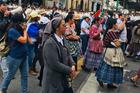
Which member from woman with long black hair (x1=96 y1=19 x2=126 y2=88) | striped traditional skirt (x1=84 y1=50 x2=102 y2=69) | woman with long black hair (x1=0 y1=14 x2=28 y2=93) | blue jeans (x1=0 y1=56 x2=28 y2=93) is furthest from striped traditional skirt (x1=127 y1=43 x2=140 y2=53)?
woman with long black hair (x1=0 y1=14 x2=28 y2=93)

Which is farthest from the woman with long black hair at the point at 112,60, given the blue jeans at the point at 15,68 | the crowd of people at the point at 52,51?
the blue jeans at the point at 15,68

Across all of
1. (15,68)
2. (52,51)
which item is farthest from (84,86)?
(52,51)

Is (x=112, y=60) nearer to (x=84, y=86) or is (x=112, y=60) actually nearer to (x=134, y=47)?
(x=84, y=86)

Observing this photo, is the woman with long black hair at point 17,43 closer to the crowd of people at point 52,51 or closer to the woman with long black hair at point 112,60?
the crowd of people at point 52,51

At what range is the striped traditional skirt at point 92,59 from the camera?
11844mm

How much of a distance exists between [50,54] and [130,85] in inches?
226

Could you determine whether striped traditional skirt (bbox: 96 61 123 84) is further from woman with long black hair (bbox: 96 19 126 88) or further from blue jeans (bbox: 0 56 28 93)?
blue jeans (bbox: 0 56 28 93)

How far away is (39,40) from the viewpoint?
10070 millimetres

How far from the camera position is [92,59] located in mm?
11883

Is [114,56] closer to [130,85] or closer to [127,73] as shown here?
[130,85]

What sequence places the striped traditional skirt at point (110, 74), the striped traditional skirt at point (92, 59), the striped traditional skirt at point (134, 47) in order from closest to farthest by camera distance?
the striped traditional skirt at point (110, 74), the striped traditional skirt at point (92, 59), the striped traditional skirt at point (134, 47)

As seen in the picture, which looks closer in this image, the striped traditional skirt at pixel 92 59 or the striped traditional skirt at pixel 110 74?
the striped traditional skirt at pixel 110 74

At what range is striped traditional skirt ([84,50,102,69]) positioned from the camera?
38.9ft

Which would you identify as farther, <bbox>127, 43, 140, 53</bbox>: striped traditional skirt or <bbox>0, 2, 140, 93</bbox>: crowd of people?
<bbox>127, 43, 140, 53</bbox>: striped traditional skirt
